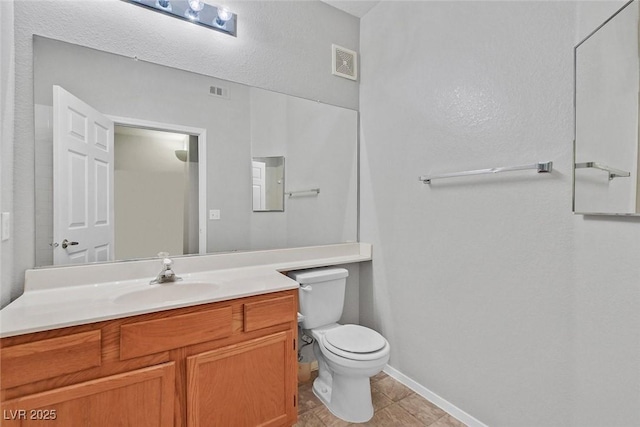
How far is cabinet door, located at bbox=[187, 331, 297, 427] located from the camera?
1242 millimetres

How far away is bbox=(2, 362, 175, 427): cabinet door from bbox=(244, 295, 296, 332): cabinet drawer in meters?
0.34

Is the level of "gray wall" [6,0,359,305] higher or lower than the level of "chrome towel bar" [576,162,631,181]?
higher

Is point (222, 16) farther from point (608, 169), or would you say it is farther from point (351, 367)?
point (351, 367)

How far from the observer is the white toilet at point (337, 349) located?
1.62 meters

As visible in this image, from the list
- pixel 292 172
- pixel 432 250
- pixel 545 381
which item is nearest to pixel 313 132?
pixel 292 172

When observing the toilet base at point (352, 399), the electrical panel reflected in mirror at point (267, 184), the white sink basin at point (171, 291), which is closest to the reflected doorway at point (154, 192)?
the white sink basin at point (171, 291)

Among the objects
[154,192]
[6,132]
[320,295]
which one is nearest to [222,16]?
[154,192]

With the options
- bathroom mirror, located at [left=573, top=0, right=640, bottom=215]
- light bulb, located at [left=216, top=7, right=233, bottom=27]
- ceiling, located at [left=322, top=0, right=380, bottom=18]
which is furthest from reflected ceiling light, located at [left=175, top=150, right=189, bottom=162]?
bathroom mirror, located at [left=573, top=0, right=640, bottom=215]

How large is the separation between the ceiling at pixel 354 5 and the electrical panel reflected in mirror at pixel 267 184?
1.21 m

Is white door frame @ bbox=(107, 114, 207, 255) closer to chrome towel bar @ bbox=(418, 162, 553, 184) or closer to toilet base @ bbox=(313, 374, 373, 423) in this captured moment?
toilet base @ bbox=(313, 374, 373, 423)

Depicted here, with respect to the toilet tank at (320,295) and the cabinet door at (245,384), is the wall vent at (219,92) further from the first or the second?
the cabinet door at (245,384)

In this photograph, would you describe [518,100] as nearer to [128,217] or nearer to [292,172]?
[292,172]

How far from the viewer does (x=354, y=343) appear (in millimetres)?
1715

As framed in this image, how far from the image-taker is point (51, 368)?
39.4 inches
